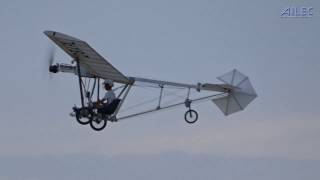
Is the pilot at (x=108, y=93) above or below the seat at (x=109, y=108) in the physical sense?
above

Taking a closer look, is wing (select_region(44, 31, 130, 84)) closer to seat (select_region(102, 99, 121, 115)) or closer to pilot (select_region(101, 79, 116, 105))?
pilot (select_region(101, 79, 116, 105))

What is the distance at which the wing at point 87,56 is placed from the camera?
46125 millimetres

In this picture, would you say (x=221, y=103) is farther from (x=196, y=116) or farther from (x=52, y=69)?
(x=52, y=69)

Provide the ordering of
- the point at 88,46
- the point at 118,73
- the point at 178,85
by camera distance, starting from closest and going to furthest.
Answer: the point at 88,46 → the point at 118,73 → the point at 178,85

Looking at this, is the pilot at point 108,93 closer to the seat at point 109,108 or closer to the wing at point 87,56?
the seat at point 109,108

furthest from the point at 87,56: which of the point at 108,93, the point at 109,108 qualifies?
the point at 109,108

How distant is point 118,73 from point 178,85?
443cm

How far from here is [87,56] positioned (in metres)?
48.0

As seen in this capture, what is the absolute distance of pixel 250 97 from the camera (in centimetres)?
5394

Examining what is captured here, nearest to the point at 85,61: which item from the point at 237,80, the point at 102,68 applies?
the point at 102,68

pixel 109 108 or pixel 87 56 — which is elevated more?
pixel 87 56

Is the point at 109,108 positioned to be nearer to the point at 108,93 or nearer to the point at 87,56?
the point at 108,93

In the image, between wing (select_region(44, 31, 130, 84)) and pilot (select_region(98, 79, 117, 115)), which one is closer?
wing (select_region(44, 31, 130, 84))

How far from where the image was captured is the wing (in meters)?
46.1
